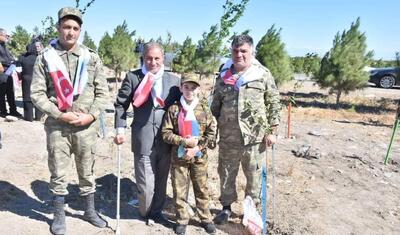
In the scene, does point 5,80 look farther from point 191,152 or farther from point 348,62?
point 348,62

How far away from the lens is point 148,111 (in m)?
3.95

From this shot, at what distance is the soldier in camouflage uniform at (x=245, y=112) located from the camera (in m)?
4.09

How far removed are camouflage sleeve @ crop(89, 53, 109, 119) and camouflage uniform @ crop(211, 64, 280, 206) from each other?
1208 millimetres

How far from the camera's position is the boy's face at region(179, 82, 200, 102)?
3787mm

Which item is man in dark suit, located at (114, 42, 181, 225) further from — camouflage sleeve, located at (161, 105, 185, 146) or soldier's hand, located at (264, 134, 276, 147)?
soldier's hand, located at (264, 134, 276, 147)

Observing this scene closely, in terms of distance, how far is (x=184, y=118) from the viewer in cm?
385

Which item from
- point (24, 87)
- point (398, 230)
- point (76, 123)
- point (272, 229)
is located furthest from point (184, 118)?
point (24, 87)

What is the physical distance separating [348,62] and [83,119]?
12.7m

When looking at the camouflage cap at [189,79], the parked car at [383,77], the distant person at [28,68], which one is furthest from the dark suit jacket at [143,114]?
the parked car at [383,77]

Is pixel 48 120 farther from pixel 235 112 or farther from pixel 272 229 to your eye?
pixel 272 229

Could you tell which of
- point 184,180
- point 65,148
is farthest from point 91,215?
point 184,180

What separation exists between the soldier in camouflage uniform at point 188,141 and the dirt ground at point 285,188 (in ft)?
1.17

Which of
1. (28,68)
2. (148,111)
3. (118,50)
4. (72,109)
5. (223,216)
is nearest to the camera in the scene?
(72,109)

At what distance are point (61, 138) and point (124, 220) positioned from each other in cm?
120
